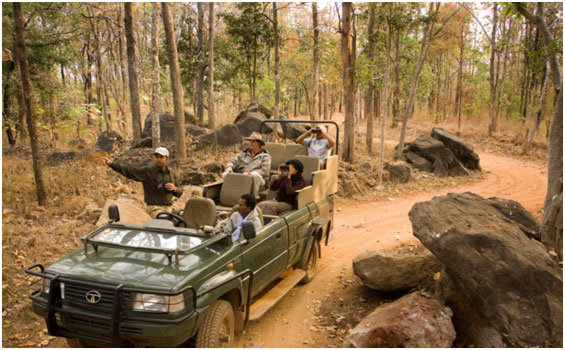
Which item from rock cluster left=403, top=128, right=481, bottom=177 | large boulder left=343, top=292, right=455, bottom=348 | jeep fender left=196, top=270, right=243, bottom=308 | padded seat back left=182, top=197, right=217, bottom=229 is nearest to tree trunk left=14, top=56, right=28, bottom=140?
padded seat back left=182, top=197, right=217, bottom=229

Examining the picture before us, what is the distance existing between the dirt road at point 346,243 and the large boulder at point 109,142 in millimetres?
8048

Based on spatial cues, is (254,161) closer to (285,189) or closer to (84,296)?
(285,189)

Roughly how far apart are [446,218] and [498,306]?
3.74 feet

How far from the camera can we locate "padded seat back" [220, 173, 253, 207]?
6945 millimetres

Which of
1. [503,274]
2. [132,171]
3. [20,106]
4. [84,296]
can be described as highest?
[20,106]

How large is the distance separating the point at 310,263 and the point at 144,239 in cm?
317

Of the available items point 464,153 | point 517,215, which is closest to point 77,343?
point 517,215

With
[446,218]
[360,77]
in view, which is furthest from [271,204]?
[360,77]

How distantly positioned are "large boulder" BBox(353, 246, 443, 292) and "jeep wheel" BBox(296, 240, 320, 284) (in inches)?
33.4

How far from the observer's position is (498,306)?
4551 mm

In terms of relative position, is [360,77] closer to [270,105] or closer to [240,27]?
[240,27]

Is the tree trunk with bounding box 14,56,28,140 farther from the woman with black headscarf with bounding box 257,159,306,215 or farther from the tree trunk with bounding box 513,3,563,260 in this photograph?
the tree trunk with bounding box 513,3,563,260

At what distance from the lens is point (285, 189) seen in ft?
22.1

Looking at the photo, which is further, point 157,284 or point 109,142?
point 109,142
